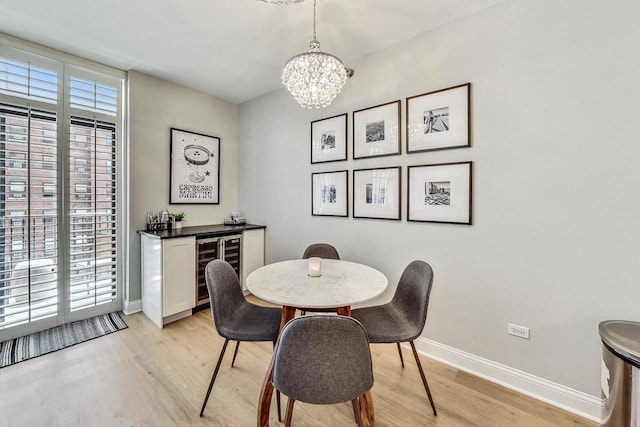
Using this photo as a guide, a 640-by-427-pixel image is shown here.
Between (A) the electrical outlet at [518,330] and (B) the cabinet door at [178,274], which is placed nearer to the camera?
(A) the electrical outlet at [518,330]

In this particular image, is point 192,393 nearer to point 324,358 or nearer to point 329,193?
point 324,358

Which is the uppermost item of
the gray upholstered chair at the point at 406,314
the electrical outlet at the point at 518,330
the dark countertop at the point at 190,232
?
the dark countertop at the point at 190,232

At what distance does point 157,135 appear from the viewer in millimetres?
3172

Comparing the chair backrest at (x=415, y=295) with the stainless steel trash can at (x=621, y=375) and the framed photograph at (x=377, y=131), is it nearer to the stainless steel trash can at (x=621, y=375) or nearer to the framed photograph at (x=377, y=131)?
the stainless steel trash can at (x=621, y=375)

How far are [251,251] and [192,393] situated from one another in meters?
1.86

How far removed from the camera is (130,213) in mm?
2971

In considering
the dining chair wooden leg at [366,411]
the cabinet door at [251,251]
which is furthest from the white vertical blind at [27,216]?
the dining chair wooden leg at [366,411]

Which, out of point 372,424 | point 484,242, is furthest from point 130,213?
point 484,242

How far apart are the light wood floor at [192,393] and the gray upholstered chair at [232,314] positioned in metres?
0.22

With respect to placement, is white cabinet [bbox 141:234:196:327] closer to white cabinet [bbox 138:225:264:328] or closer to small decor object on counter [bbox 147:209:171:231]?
white cabinet [bbox 138:225:264:328]

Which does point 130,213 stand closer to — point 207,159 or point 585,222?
point 207,159

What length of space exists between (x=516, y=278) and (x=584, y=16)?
171cm

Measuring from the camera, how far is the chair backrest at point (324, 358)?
105 centimetres

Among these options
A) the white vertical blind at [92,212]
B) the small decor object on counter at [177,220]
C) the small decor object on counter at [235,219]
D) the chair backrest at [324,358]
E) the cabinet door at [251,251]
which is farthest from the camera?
the small decor object on counter at [235,219]
